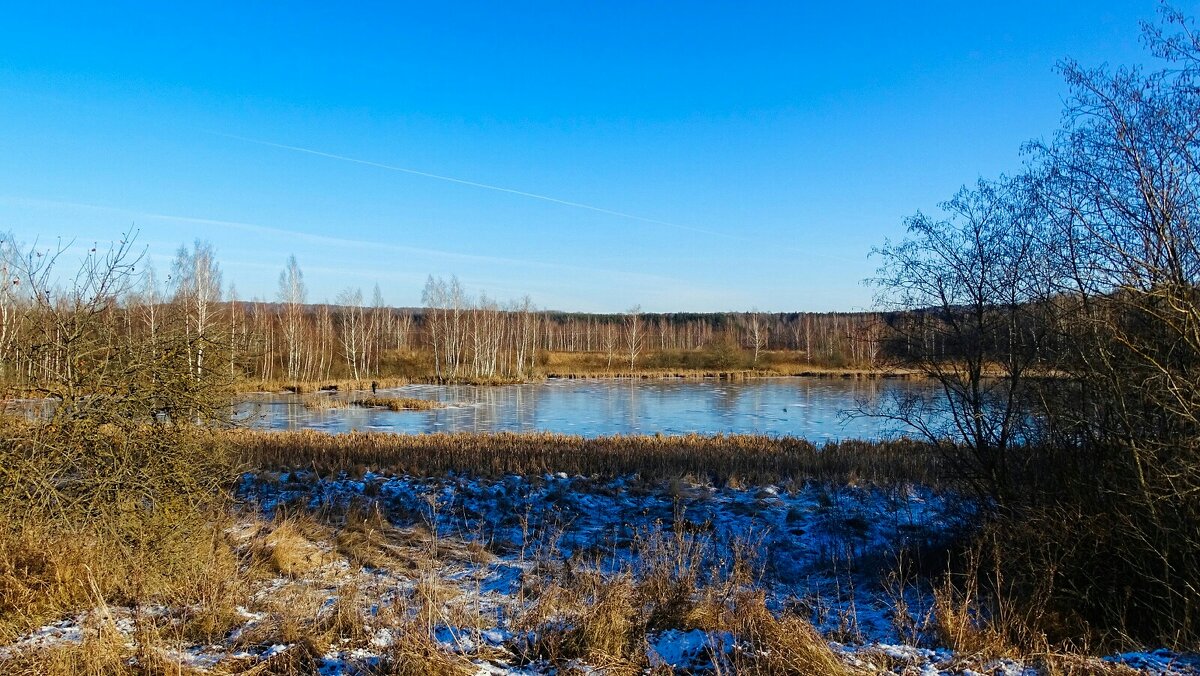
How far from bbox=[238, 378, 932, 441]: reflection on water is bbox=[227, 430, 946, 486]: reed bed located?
48.1 inches

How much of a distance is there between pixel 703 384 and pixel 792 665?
148 ft

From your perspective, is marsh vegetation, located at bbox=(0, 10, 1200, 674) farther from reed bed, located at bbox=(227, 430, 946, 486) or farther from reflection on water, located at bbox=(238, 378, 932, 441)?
reflection on water, located at bbox=(238, 378, 932, 441)

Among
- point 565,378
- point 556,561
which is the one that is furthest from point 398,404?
point 556,561

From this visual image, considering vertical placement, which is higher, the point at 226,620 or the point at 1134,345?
the point at 1134,345

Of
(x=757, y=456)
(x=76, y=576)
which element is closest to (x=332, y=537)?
(x=76, y=576)

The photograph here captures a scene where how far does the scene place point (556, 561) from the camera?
7.04 m

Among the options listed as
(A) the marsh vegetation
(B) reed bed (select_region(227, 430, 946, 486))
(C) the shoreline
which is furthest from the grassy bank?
(A) the marsh vegetation

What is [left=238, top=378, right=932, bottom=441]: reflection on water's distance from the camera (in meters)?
23.2

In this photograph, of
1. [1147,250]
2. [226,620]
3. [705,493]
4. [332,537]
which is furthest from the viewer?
[705,493]

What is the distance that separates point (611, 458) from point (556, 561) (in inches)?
262

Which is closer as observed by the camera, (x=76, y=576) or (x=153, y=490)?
(x=76, y=576)

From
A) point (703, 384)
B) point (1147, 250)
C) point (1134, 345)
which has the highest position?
point (1147, 250)

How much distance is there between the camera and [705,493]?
11.0m

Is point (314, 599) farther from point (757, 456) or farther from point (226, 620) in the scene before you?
point (757, 456)
